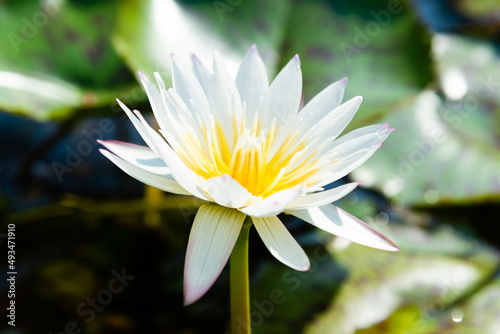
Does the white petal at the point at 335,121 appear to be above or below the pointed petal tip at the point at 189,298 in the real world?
below

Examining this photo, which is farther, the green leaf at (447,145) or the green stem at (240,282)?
the green leaf at (447,145)

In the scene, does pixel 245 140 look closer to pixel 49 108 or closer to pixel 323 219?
pixel 323 219

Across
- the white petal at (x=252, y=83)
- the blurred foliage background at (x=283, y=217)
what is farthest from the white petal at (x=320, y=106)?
the blurred foliage background at (x=283, y=217)

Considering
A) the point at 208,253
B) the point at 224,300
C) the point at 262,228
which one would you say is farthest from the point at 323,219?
the point at 224,300

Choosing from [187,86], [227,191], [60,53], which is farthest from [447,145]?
[60,53]

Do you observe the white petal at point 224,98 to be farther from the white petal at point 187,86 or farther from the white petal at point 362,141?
the white petal at point 362,141

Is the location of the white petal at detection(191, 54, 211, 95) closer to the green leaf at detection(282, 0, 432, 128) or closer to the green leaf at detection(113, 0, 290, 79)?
the green leaf at detection(113, 0, 290, 79)

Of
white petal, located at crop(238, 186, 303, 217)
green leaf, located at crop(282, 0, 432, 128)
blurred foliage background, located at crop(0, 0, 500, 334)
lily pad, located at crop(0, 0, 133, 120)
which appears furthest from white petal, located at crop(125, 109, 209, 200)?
green leaf, located at crop(282, 0, 432, 128)

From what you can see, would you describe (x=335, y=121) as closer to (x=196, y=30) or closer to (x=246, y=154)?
(x=246, y=154)
